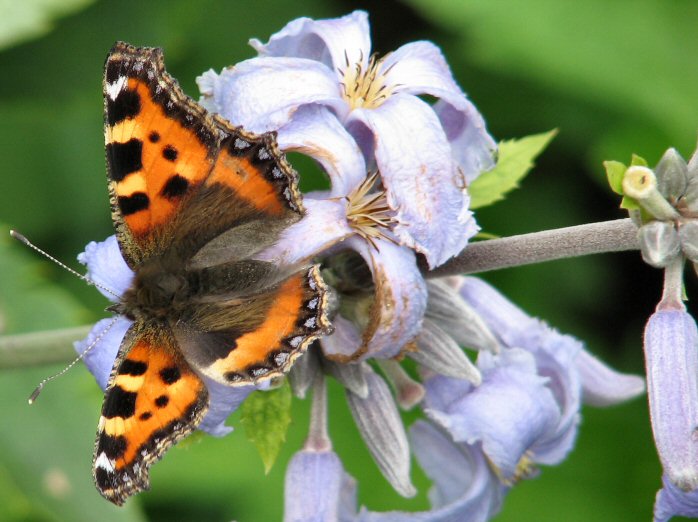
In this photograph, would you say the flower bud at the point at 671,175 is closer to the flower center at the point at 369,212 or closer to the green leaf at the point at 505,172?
the flower center at the point at 369,212

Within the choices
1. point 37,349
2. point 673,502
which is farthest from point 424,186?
point 37,349

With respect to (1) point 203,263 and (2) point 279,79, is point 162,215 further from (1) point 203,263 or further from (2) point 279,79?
(2) point 279,79

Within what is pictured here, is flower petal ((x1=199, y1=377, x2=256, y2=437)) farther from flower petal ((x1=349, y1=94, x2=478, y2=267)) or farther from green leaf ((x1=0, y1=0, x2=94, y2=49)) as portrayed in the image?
green leaf ((x1=0, y1=0, x2=94, y2=49))

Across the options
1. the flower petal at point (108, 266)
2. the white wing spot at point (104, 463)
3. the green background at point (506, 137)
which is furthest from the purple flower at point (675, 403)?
the green background at point (506, 137)

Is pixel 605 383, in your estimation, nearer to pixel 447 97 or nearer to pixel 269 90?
pixel 447 97

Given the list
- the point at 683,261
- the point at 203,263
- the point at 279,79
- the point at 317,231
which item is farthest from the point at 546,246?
the point at 203,263
